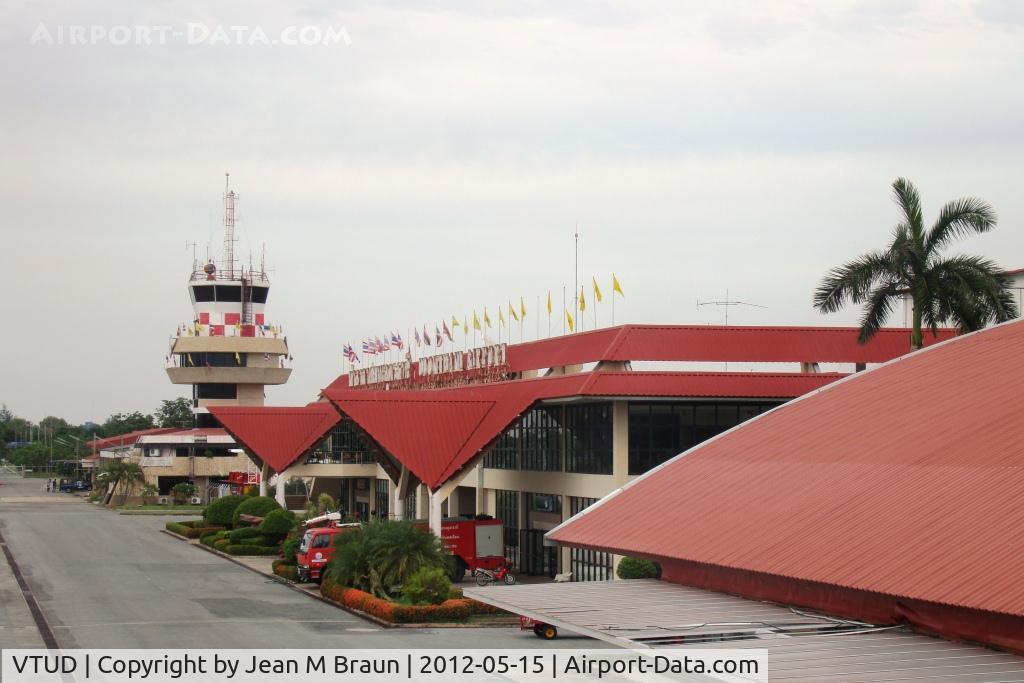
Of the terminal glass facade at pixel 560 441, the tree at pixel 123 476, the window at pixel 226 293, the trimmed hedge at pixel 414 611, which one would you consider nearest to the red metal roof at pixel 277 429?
the terminal glass facade at pixel 560 441

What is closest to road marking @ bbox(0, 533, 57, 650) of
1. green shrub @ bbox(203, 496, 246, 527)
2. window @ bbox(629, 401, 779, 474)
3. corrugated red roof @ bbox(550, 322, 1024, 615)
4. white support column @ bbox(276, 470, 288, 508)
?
green shrub @ bbox(203, 496, 246, 527)

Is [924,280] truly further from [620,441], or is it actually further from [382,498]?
[382,498]

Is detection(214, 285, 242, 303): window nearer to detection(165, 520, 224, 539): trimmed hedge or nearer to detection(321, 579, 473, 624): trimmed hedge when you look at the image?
detection(165, 520, 224, 539): trimmed hedge

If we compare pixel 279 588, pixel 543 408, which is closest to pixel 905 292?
pixel 543 408

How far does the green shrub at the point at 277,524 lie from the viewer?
75.1 m

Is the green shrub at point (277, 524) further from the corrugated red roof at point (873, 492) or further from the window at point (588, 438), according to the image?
the corrugated red roof at point (873, 492)

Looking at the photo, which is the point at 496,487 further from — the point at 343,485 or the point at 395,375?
the point at 343,485

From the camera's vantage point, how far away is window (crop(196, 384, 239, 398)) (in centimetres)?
14950

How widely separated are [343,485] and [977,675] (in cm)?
8355

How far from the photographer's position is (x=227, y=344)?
14762cm

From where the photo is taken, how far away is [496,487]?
68.1 metres

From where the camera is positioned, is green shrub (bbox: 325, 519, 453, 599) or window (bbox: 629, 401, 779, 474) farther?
window (bbox: 629, 401, 779, 474)

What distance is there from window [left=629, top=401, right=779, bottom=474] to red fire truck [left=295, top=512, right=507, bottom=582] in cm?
713

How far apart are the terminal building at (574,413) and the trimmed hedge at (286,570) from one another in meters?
6.04
